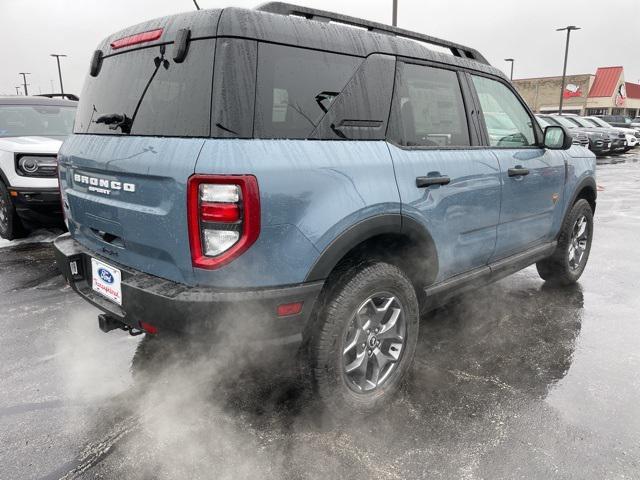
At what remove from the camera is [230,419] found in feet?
8.21

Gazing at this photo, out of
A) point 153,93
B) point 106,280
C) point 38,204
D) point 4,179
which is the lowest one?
point 38,204

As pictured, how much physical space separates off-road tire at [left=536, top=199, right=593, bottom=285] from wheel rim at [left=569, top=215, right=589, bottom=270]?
2 cm

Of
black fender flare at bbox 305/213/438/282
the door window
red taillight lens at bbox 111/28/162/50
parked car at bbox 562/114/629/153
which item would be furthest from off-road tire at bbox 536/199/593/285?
parked car at bbox 562/114/629/153

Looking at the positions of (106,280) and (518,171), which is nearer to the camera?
(106,280)

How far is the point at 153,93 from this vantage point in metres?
2.24

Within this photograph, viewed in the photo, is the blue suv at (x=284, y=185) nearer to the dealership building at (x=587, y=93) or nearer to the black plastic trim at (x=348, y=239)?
the black plastic trim at (x=348, y=239)

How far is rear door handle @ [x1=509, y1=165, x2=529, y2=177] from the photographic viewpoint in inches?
128

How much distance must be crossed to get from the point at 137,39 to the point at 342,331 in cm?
175

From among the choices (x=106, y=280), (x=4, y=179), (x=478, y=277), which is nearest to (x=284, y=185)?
(x=106, y=280)

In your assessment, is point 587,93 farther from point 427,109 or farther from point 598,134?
point 427,109

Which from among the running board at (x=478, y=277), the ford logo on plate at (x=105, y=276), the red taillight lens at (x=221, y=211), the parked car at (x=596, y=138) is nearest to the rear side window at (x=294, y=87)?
the red taillight lens at (x=221, y=211)

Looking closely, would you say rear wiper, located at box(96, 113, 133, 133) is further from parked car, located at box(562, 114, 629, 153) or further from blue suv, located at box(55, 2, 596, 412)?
parked car, located at box(562, 114, 629, 153)

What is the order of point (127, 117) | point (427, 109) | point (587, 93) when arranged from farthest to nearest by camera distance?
point (587, 93) → point (427, 109) → point (127, 117)

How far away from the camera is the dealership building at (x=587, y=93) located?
151 ft
